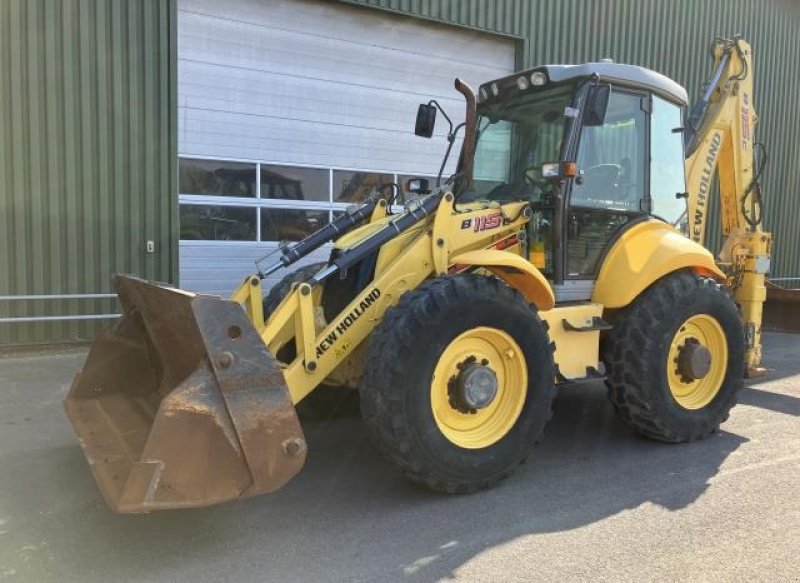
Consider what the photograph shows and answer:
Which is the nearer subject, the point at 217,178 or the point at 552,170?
the point at 552,170

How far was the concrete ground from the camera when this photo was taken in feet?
10.4

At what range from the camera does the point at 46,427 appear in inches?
210

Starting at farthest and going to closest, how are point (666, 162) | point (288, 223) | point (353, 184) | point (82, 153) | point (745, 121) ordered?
point (353, 184)
point (288, 223)
point (82, 153)
point (745, 121)
point (666, 162)

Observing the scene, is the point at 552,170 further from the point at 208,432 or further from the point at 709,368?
the point at 208,432

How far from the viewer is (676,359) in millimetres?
5078

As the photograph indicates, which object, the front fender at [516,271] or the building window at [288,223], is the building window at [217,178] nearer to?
the building window at [288,223]

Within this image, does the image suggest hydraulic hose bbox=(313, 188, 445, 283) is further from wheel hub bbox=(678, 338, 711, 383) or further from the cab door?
wheel hub bbox=(678, 338, 711, 383)

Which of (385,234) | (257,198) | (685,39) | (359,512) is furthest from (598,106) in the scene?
(685,39)

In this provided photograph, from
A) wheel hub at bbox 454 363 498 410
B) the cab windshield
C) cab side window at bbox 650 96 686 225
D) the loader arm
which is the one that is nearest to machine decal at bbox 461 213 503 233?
the cab windshield

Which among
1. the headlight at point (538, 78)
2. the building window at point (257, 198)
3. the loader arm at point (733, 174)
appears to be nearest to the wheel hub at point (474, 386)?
the headlight at point (538, 78)

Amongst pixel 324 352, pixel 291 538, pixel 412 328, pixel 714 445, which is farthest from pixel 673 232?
pixel 291 538

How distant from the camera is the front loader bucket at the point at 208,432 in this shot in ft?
9.62

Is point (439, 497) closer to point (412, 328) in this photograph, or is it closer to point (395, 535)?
point (395, 535)

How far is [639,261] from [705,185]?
1982mm
